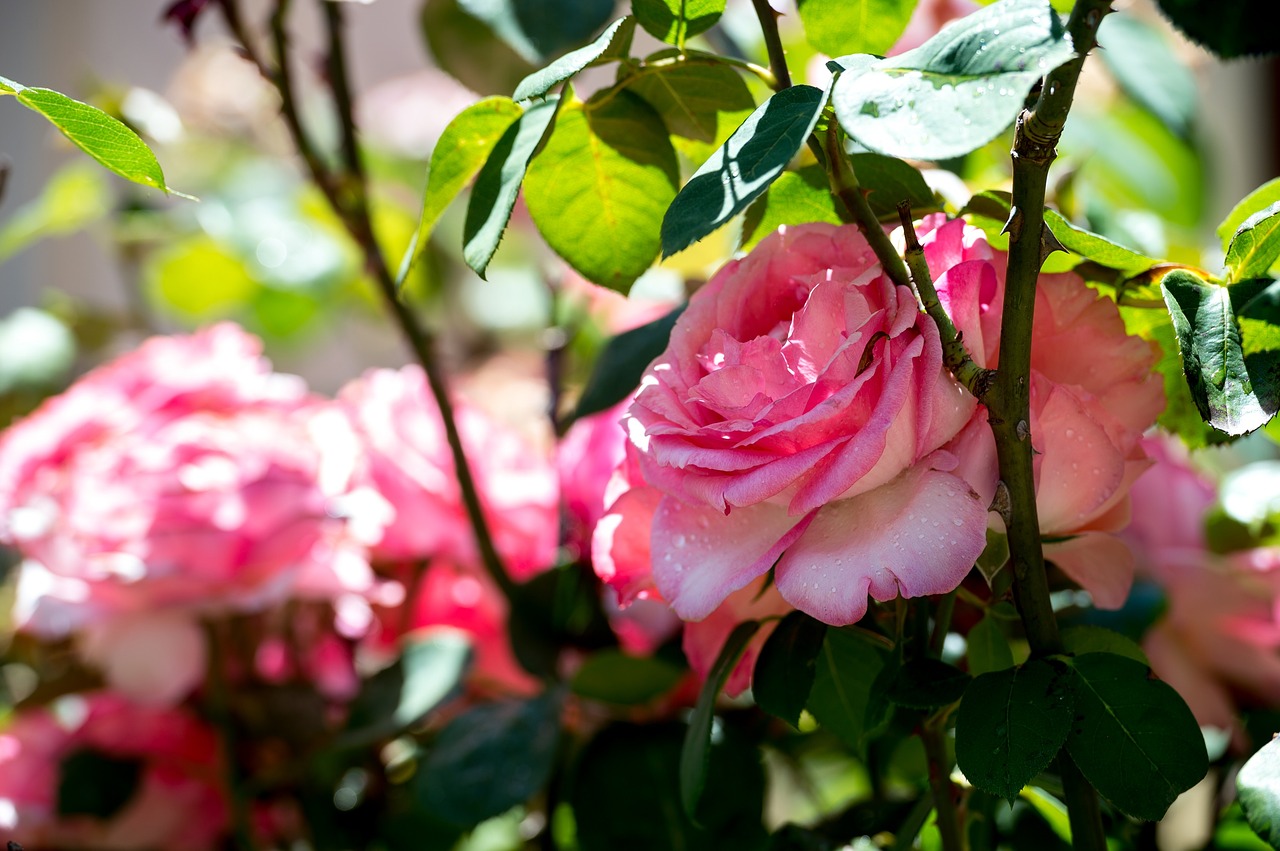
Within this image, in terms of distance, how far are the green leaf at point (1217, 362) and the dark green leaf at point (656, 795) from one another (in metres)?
0.18

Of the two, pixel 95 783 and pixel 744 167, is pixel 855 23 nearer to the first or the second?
pixel 744 167

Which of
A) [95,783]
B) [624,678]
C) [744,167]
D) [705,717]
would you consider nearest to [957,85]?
[744,167]

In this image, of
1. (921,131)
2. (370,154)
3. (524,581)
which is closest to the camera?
(921,131)

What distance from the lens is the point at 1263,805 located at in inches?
7.5

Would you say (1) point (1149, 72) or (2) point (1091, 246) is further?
(1) point (1149, 72)

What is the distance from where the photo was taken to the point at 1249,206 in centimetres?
24

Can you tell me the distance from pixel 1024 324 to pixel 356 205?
30 cm

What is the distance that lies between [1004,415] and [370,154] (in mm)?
585

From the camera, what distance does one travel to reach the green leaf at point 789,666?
0.73 feet

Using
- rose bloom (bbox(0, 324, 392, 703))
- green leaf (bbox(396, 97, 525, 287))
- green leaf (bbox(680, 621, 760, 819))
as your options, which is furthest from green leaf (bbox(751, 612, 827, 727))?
rose bloom (bbox(0, 324, 392, 703))

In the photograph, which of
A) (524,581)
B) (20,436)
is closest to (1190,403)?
(524,581)

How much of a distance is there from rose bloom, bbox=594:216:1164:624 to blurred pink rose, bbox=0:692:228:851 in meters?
0.30

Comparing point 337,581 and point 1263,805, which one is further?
point 337,581

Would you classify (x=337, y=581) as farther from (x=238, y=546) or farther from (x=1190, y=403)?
(x=1190, y=403)
